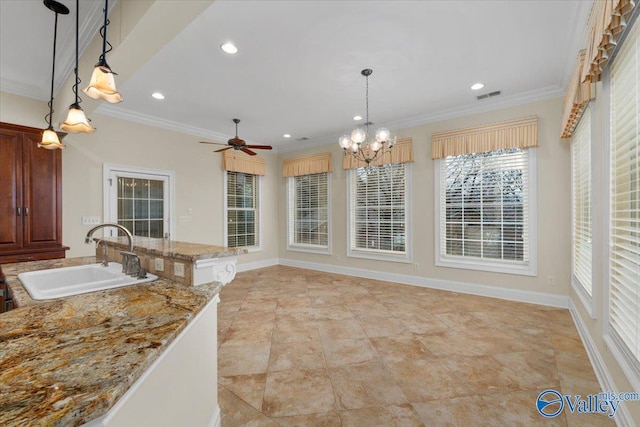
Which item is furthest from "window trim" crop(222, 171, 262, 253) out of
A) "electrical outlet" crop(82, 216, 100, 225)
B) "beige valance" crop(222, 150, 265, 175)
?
"electrical outlet" crop(82, 216, 100, 225)

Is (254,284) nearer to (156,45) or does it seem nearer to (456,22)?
(156,45)

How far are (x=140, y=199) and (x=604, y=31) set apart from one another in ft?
18.5

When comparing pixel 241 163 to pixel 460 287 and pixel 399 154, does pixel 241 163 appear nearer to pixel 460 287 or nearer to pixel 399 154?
pixel 399 154

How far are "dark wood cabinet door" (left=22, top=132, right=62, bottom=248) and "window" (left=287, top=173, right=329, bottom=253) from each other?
418 centimetres

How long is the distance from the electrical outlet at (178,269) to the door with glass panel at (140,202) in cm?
350

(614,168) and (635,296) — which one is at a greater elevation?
(614,168)

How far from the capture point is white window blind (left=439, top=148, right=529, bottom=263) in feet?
13.1

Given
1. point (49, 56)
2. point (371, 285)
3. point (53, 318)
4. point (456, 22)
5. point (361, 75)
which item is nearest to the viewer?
point (53, 318)

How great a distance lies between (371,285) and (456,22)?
3.88 m

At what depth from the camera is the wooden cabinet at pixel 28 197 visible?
314cm

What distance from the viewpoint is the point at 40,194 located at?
11.0 ft

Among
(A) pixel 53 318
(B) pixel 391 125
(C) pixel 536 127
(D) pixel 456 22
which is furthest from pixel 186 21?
(C) pixel 536 127

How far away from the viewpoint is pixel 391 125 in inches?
202

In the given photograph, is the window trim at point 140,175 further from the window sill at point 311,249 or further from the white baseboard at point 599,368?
the white baseboard at point 599,368
